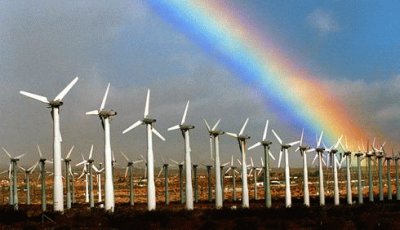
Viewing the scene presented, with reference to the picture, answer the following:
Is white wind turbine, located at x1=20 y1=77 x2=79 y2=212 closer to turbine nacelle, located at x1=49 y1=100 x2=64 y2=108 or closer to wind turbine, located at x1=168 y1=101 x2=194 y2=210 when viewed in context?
turbine nacelle, located at x1=49 y1=100 x2=64 y2=108

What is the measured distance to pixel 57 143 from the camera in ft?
195

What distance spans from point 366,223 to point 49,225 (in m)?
23.7

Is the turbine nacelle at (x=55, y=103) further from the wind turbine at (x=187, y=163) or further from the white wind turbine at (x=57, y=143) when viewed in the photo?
the wind turbine at (x=187, y=163)

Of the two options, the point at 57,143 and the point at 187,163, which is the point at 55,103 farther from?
the point at 187,163

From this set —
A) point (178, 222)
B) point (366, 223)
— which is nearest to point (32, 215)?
point (178, 222)

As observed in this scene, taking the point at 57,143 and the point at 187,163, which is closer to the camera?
the point at 57,143

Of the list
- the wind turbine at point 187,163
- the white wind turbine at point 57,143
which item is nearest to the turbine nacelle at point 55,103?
the white wind turbine at point 57,143

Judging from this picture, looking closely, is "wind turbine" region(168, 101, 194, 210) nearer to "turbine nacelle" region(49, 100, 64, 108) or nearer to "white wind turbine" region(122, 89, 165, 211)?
"white wind turbine" region(122, 89, 165, 211)

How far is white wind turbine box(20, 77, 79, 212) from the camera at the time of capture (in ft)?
194

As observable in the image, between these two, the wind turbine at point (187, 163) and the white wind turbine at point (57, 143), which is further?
the wind turbine at point (187, 163)

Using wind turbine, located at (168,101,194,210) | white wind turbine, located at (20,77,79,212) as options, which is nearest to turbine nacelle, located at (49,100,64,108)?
white wind turbine, located at (20,77,79,212)

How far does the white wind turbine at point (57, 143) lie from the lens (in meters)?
59.2

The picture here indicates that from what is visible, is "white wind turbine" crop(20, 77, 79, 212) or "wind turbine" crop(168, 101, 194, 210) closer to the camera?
"white wind turbine" crop(20, 77, 79, 212)

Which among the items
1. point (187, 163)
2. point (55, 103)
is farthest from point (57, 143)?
point (187, 163)
